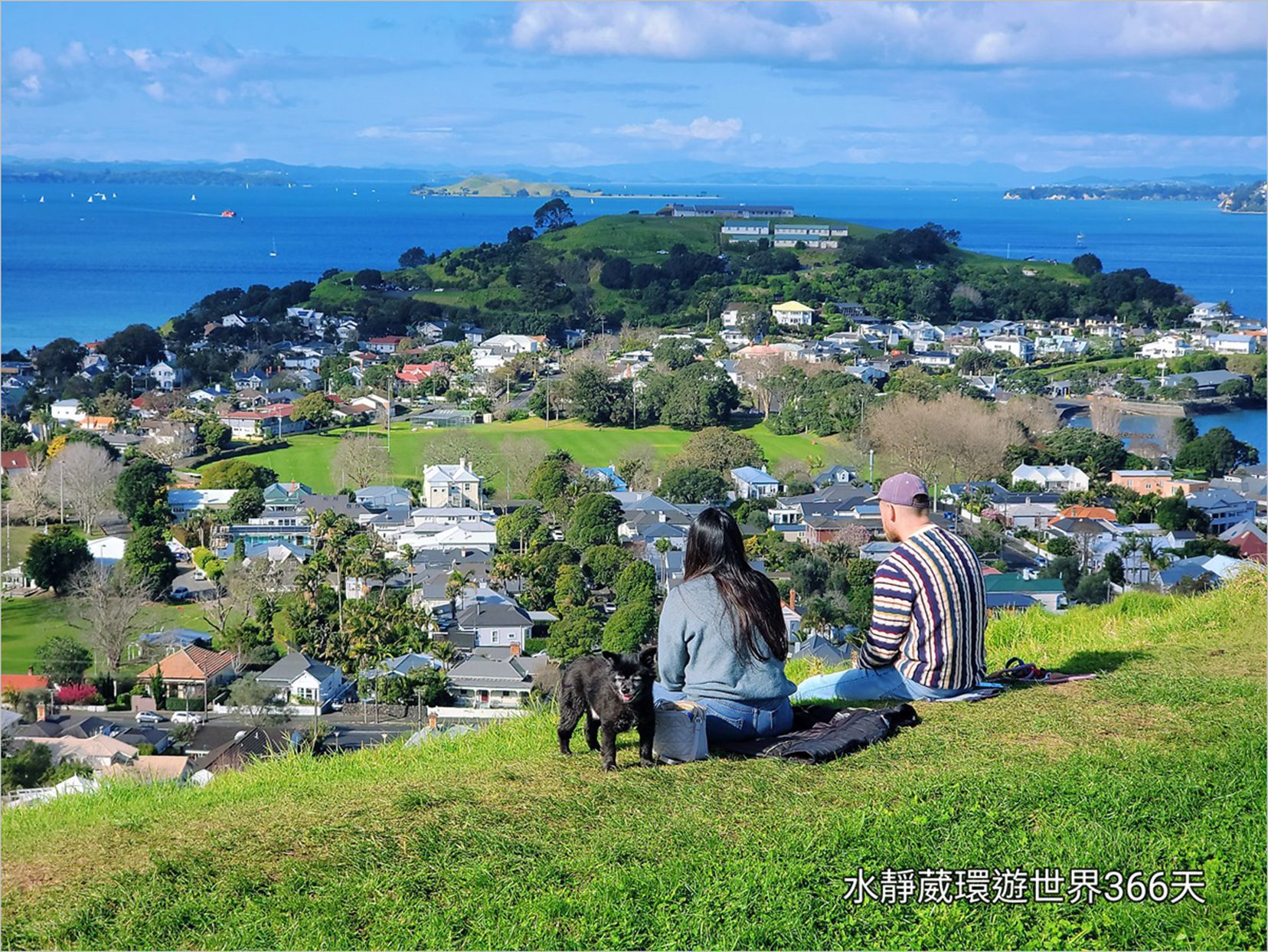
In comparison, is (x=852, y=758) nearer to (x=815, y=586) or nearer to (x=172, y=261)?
(x=815, y=586)

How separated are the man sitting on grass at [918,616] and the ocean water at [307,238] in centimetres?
5268

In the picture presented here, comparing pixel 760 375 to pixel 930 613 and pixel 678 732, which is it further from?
pixel 678 732

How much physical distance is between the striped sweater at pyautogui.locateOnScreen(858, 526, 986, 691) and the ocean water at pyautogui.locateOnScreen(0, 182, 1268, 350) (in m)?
52.8

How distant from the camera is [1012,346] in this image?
2003 inches

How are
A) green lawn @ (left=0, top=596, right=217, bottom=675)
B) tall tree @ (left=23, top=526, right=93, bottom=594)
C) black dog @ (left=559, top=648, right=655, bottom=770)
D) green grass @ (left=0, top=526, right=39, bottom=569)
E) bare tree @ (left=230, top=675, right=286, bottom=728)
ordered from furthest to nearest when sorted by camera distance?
green grass @ (left=0, top=526, right=39, bottom=569) → tall tree @ (left=23, top=526, right=93, bottom=594) → green lawn @ (left=0, top=596, right=217, bottom=675) → bare tree @ (left=230, top=675, right=286, bottom=728) → black dog @ (left=559, top=648, right=655, bottom=770)

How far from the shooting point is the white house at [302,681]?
1638cm

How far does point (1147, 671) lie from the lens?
4.89 meters

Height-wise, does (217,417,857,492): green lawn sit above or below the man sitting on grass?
below

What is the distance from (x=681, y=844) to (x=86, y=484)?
28209 mm

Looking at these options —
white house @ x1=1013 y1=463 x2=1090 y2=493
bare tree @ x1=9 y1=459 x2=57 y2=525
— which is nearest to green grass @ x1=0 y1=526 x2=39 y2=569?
bare tree @ x1=9 y1=459 x2=57 y2=525

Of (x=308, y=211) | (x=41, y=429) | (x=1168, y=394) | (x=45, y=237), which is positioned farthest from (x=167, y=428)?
(x=308, y=211)

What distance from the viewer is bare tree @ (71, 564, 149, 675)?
18.8 metres

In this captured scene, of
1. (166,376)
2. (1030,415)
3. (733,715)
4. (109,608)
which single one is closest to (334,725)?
(109,608)

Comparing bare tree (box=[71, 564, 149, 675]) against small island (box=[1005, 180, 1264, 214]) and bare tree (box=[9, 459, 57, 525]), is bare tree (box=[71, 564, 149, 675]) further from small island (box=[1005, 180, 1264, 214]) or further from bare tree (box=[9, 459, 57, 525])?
small island (box=[1005, 180, 1264, 214])
